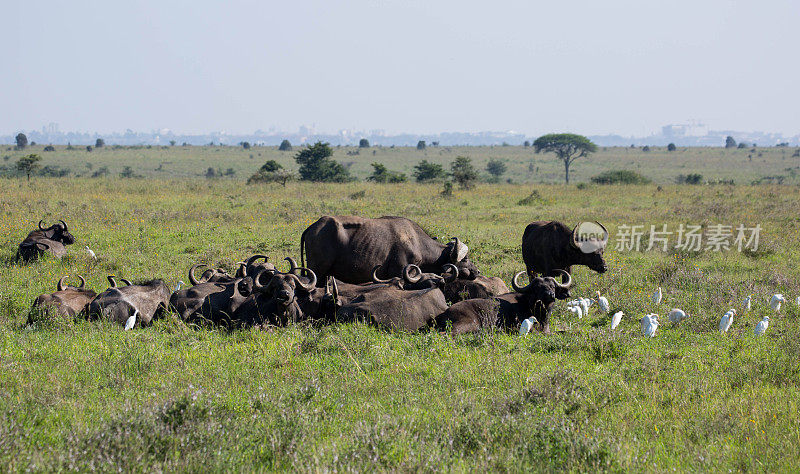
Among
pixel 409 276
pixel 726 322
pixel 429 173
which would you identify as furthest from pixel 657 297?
pixel 429 173

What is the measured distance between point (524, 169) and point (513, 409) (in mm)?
77036

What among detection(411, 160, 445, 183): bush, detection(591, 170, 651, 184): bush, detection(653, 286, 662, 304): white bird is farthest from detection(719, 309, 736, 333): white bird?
detection(411, 160, 445, 183): bush

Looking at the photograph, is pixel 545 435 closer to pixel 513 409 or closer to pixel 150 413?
pixel 513 409

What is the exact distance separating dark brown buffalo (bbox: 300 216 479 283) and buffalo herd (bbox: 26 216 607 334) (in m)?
0.02

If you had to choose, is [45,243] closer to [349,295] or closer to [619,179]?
[349,295]

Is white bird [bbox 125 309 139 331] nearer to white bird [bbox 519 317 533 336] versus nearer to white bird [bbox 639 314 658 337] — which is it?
white bird [bbox 519 317 533 336]

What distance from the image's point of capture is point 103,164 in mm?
70500

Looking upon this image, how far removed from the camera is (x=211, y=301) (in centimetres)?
955

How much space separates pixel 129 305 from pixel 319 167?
43094mm

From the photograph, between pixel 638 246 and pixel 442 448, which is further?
pixel 638 246

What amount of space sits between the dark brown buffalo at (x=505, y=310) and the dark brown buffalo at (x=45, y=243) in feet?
33.3

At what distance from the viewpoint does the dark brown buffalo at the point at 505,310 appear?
873 cm

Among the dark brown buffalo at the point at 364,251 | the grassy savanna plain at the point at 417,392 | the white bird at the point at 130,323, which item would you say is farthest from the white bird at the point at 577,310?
the white bird at the point at 130,323

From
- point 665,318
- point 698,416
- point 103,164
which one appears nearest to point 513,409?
point 698,416
